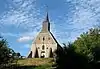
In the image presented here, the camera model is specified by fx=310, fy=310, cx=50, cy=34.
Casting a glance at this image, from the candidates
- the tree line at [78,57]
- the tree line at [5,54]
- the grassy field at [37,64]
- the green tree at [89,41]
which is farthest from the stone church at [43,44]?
the tree line at [5,54]

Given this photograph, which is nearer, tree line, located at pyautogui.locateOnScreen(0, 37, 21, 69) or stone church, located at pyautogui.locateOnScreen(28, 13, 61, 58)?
tree line, located at pyautogui.locateOnScreen(0, 37, 21, 69)

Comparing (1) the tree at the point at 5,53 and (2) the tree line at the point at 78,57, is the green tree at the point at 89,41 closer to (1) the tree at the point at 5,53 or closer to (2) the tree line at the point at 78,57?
(2) the tree line at the point at 78,57

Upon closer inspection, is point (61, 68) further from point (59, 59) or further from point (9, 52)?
point (9, 52)

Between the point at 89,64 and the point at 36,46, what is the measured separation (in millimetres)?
95591

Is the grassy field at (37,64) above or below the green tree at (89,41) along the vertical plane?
below

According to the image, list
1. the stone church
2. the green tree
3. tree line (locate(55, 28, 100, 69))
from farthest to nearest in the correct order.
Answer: the stone church < the green tree < tree line (locate(55, 28, 100, 69))

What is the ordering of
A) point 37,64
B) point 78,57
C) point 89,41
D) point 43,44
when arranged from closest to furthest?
point 78,57, point 89,41, point 37,64, point 43,44

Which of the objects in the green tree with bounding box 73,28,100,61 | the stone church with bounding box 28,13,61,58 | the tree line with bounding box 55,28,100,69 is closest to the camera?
the tree line with bounding box 55,28,100,69

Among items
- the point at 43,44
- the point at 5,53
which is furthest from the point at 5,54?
the point at 43,44

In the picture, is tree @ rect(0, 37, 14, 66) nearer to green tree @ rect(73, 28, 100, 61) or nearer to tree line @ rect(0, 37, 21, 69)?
tree line @ rect(0, 37, 21, 69)

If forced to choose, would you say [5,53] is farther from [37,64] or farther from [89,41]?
[37,64]

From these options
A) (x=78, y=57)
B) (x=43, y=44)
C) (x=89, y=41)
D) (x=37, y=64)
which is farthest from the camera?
(x=43, y=44)

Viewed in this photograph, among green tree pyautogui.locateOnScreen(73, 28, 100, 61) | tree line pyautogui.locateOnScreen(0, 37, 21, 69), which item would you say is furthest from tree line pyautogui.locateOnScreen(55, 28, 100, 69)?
tree line pyautogui.locateOnScreen(0, 37, 21, 69)

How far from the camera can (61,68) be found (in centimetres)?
4666
